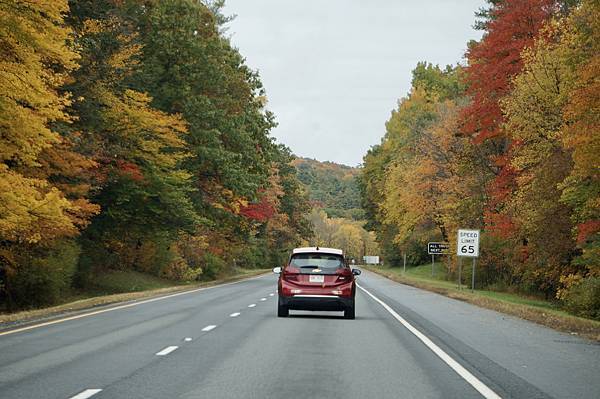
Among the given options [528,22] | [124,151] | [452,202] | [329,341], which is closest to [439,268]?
[452,202]

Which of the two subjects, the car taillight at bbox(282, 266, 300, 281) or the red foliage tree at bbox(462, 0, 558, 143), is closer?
the car taillight at bbox(282, 266, 300, 281)

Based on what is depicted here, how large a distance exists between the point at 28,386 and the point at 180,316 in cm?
1204

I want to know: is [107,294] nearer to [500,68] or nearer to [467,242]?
[467,242]

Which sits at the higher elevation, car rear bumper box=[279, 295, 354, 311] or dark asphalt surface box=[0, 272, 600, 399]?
car rear bumper box=[279, 295, 354, 311]

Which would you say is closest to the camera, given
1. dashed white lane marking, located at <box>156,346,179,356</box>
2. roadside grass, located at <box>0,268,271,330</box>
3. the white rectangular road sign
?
dashed white lane marking, located at <box>156,346,179,356</box>

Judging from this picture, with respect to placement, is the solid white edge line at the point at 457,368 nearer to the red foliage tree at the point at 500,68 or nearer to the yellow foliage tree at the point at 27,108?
the yellow foliage tree at the point at 27,108

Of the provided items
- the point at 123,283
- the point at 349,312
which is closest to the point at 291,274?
the point at 349,312

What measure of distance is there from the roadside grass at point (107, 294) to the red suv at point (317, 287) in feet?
18.4

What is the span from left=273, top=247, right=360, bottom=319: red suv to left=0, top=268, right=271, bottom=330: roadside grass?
5.61 meters

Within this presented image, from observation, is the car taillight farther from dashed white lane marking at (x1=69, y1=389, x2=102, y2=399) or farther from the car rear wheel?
dashed white lane marking at (x1=69, y1=389, x2=102, y2=399)

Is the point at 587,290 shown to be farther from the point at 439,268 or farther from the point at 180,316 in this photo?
the point at 439,268

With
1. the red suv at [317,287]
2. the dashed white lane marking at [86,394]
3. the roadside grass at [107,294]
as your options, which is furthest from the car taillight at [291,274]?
the dashed white lane marking at [86,394]

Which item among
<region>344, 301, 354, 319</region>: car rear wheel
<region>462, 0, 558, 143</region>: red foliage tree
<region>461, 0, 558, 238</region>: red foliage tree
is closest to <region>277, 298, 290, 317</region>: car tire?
<region>344, 301, 354, 319</region>: car rear wheel

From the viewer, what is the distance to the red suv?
68.0 ft
